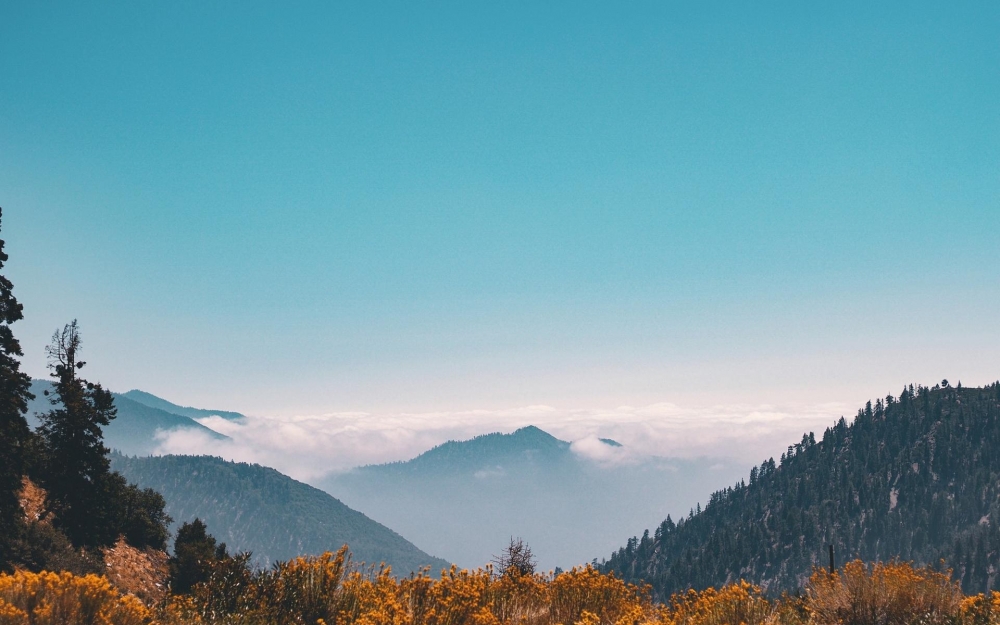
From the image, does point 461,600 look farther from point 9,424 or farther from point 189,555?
point 189,555

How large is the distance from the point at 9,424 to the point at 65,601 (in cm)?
2728

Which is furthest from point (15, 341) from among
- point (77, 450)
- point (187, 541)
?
point (187, 541)

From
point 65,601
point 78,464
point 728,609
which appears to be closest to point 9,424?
point 78,464

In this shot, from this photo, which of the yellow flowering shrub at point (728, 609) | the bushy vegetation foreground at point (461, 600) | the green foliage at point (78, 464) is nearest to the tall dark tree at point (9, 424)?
the green foliage at point (78, 464)

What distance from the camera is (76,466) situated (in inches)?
1672

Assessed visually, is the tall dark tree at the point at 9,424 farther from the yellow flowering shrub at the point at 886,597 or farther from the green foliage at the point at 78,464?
the yellow flowering shrub at the point at 886,597

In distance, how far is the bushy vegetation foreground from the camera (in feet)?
30.1

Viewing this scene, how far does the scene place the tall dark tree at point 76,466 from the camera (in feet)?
134

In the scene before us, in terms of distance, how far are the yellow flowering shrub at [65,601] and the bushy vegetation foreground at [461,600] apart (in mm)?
15

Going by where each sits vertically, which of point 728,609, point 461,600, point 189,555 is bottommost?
point 189,555

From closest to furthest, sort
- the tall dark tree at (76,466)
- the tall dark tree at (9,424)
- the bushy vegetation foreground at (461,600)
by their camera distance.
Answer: the bushy vegetation foreground at (461,600) < the tall dark tree at (9,424) < the tall dark tree at (76,466)

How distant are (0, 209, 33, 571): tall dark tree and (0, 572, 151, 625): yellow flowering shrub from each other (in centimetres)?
2537

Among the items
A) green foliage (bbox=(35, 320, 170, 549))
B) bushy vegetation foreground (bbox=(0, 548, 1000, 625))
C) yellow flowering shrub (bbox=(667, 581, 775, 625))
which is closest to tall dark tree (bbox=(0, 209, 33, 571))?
green foliage (bbox=(35, 320, 170, 549))

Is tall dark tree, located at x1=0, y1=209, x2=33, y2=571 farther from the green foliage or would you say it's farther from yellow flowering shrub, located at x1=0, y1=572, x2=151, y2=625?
yellow flowering shrub, located at x1=0, y1=572, x2=151, y2=625
